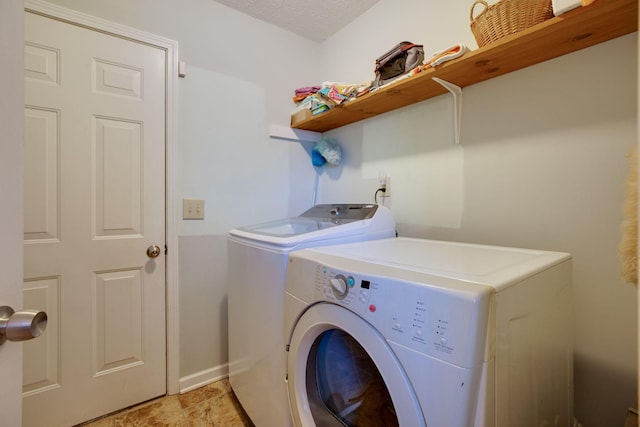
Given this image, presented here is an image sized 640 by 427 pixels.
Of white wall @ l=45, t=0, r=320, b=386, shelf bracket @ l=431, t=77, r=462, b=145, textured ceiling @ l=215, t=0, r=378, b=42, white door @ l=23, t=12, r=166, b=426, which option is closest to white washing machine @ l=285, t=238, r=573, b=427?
shelf bracket @ l=431, t=77, r=462, b=145

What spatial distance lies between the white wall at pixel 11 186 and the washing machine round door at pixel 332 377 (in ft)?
2.10

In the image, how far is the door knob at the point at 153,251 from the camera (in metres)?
1.56

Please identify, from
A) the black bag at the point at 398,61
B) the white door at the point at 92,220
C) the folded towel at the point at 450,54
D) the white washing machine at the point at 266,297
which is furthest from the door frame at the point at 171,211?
the folded towel at the point at 450,54

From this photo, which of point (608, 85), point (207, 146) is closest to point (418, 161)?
point (608, 85)

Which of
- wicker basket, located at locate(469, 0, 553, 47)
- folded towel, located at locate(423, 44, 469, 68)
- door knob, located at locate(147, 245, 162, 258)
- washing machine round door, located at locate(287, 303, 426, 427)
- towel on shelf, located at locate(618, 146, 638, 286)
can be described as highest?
wicker basket, located at locate(469, 0, 553, 47)

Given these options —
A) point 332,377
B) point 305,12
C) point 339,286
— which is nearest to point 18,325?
point 339,286

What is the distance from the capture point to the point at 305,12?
1.83m

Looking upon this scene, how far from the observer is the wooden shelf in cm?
82

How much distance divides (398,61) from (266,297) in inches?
49.3

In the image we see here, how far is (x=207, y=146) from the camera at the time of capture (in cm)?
173

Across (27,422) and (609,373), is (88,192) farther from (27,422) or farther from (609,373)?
(609,373)

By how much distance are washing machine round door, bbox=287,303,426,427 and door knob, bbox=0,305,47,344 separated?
0.61m

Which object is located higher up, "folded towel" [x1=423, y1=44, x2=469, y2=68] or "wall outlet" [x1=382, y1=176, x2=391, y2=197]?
"folded towel" [x1=423, y1=44, x2=469, y2=68]

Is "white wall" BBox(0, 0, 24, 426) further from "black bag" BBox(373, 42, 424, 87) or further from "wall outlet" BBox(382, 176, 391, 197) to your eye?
"wall outlet" BBox(382, 176, 391, 197)
